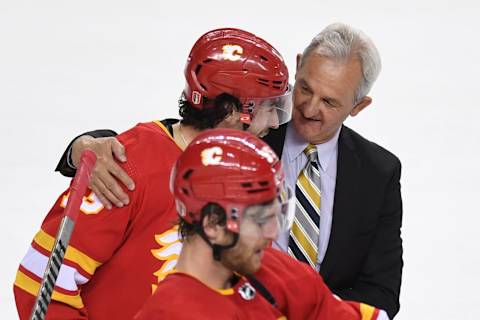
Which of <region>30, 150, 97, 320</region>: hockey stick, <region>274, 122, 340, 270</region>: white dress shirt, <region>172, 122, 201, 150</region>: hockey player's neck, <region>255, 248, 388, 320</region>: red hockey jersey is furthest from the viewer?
<region>274, 122, 340, 270</region>: white dress shirt

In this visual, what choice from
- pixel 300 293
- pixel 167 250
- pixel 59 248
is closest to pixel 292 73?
pixel 167 250

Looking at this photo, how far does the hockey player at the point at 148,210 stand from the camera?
115 inches

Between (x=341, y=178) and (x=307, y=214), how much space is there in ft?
0.46

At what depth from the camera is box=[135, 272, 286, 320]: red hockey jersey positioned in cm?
237

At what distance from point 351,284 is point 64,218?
1.06 meters

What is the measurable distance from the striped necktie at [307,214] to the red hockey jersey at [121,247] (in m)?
0.57

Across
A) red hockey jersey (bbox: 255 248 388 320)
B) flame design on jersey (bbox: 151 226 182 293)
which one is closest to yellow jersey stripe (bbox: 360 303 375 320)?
red hockey jersey (bbox: 255 248 388 320)

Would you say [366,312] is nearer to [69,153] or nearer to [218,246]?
[218,246]

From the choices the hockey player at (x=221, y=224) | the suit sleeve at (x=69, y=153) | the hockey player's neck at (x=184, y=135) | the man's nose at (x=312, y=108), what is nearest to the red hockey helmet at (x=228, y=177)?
the hockey player at (x=221, y=224)

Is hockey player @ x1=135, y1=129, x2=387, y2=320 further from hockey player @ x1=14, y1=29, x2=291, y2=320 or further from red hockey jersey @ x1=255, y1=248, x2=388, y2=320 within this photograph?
hockey player @ x1=14, y1=29, x2=291, y2=320

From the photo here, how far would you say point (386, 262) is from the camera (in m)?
3.53

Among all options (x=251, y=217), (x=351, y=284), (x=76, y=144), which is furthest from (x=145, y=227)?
(x=351, y=284)

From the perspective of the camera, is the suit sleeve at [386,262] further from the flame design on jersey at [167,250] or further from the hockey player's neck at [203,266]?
the hockey player's neck at [203,266]

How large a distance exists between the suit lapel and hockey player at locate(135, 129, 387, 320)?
0.95 metres
